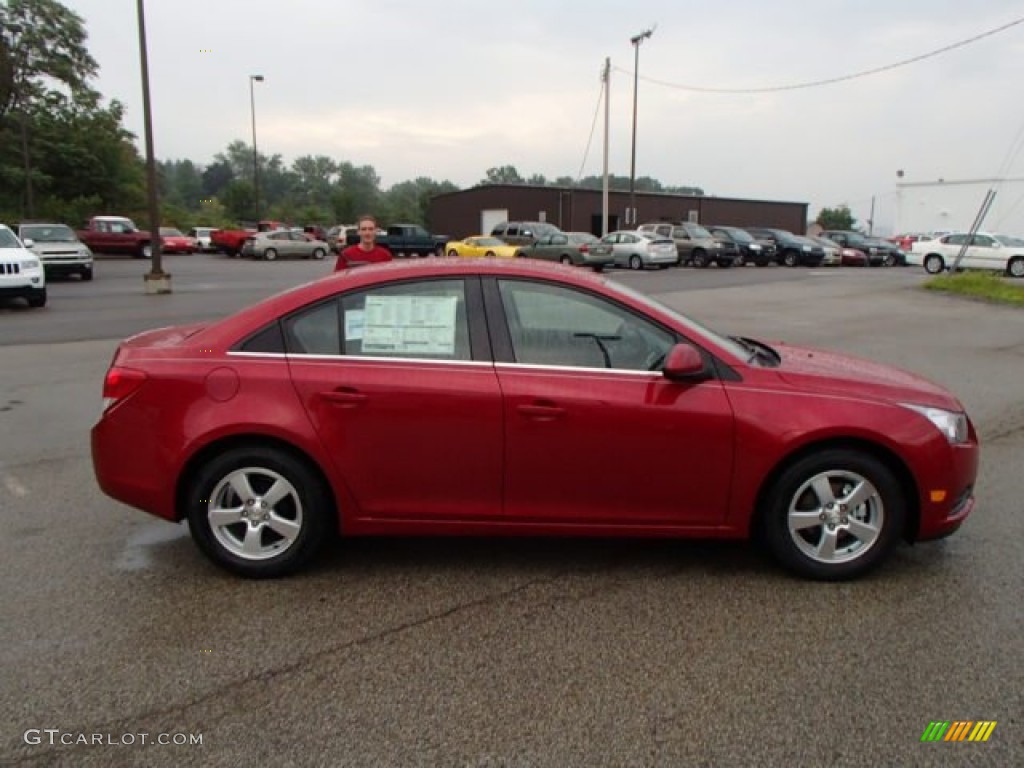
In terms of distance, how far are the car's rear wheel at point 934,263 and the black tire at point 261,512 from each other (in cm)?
3233

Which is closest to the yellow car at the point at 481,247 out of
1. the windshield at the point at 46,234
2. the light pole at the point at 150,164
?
the light pole at the point at 150,164

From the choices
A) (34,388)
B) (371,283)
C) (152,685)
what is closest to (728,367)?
(371,283)

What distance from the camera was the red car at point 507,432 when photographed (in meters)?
3.69

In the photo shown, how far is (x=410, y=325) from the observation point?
388cm

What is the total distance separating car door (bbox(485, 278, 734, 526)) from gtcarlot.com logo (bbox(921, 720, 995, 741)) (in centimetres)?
126

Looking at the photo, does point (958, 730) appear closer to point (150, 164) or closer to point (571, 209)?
point (150, 164)

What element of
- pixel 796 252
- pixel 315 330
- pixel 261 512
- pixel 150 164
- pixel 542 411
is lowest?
pixel 261 512

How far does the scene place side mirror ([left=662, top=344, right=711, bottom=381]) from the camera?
3637 mm

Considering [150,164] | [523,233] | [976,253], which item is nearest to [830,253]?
[976,253]

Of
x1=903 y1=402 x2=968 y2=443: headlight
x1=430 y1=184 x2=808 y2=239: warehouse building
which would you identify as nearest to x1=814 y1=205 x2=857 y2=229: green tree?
x1=430 y1=184 x2=808 y2=239: warehouse building

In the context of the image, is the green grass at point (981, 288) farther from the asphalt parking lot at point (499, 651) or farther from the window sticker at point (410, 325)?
the window sticker at point (410, 325)

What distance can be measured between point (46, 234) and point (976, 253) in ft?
103

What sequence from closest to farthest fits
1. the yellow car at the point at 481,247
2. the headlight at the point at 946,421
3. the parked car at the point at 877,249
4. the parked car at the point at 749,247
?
the headlight at the point at 946,421 → the yellow car at the point at 481,247 → the parked car at the point at 749,247 → the parked car at the point at 877,249

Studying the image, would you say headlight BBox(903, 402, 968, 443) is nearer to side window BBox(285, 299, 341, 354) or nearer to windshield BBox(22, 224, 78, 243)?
side window BBox(285, 299, 341, 354)
